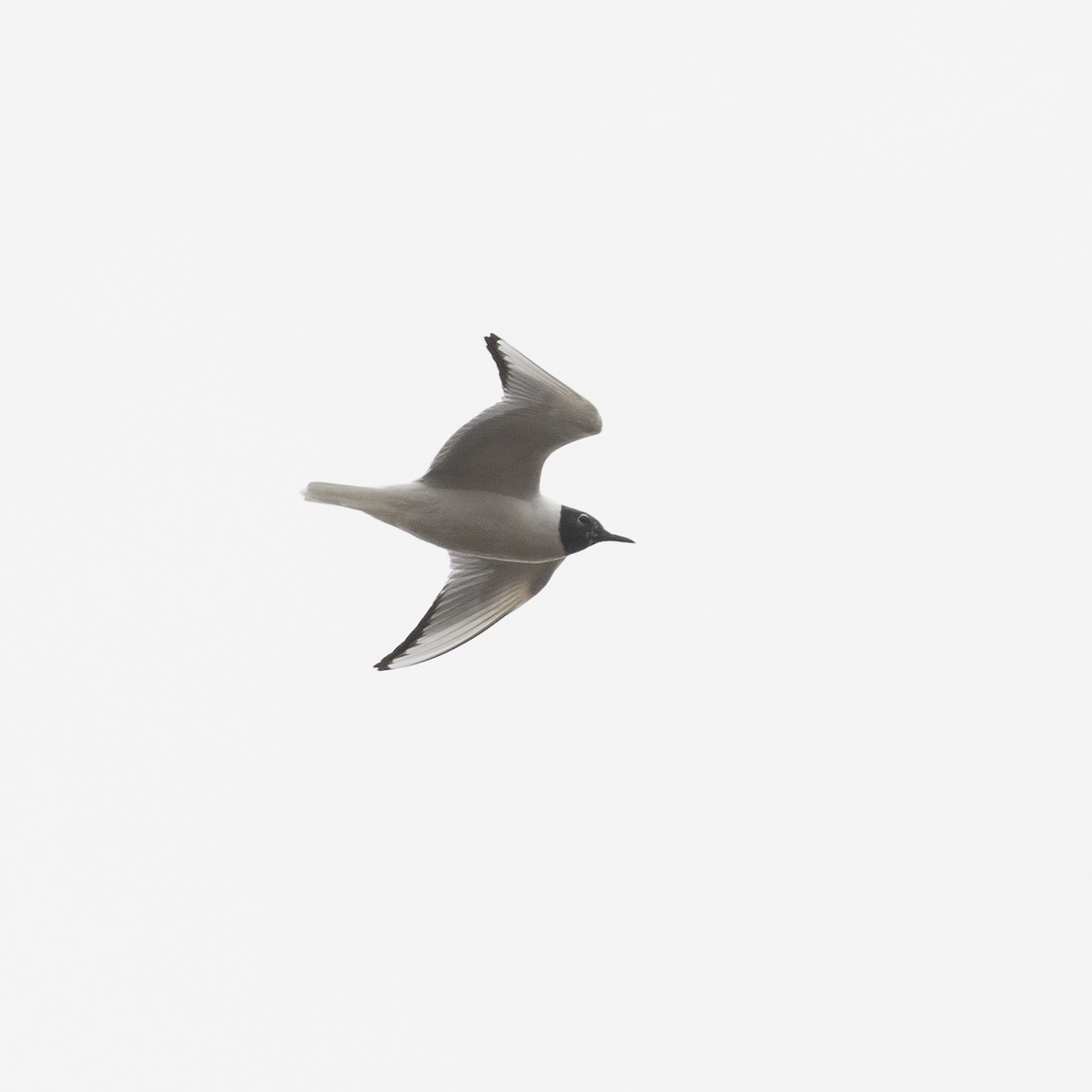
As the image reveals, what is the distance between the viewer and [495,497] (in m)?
9.59

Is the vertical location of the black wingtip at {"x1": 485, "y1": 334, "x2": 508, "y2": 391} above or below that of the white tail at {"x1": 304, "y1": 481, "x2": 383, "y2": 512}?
above

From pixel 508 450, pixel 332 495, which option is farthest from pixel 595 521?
pixel 332 495

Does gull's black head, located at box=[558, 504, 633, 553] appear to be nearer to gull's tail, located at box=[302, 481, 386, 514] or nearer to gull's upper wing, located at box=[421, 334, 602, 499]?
gull's upper wing, located at box=[421, 334, 602, 499]

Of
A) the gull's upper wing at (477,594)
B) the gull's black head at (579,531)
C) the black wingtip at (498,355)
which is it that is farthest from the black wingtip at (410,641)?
the black wingtip at (498,355)

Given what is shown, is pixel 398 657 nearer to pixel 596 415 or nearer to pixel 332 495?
pixel 332 495

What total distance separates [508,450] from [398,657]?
1.32 m

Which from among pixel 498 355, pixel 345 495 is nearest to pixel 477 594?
pixel 345 495

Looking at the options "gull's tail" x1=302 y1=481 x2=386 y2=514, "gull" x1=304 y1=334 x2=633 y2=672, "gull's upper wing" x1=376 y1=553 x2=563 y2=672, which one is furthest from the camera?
"gull's upper wing" x1=376 y1=553 x2=563 y2=672

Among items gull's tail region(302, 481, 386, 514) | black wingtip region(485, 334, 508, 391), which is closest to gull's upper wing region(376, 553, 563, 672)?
gull's tail region(302, 481, 386, 514)

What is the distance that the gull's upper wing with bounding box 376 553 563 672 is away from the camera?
10195 millimetres

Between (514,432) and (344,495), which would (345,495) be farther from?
(514,432)

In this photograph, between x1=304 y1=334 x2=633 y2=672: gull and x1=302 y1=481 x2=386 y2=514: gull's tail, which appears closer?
x1=304 y1=334 x2=633 y2=672: gull

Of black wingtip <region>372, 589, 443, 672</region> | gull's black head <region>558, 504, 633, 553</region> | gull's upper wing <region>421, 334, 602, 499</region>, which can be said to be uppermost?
gull's upper wing <region>421, 334, 602, 499</region>

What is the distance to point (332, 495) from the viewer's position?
931 centimetres
